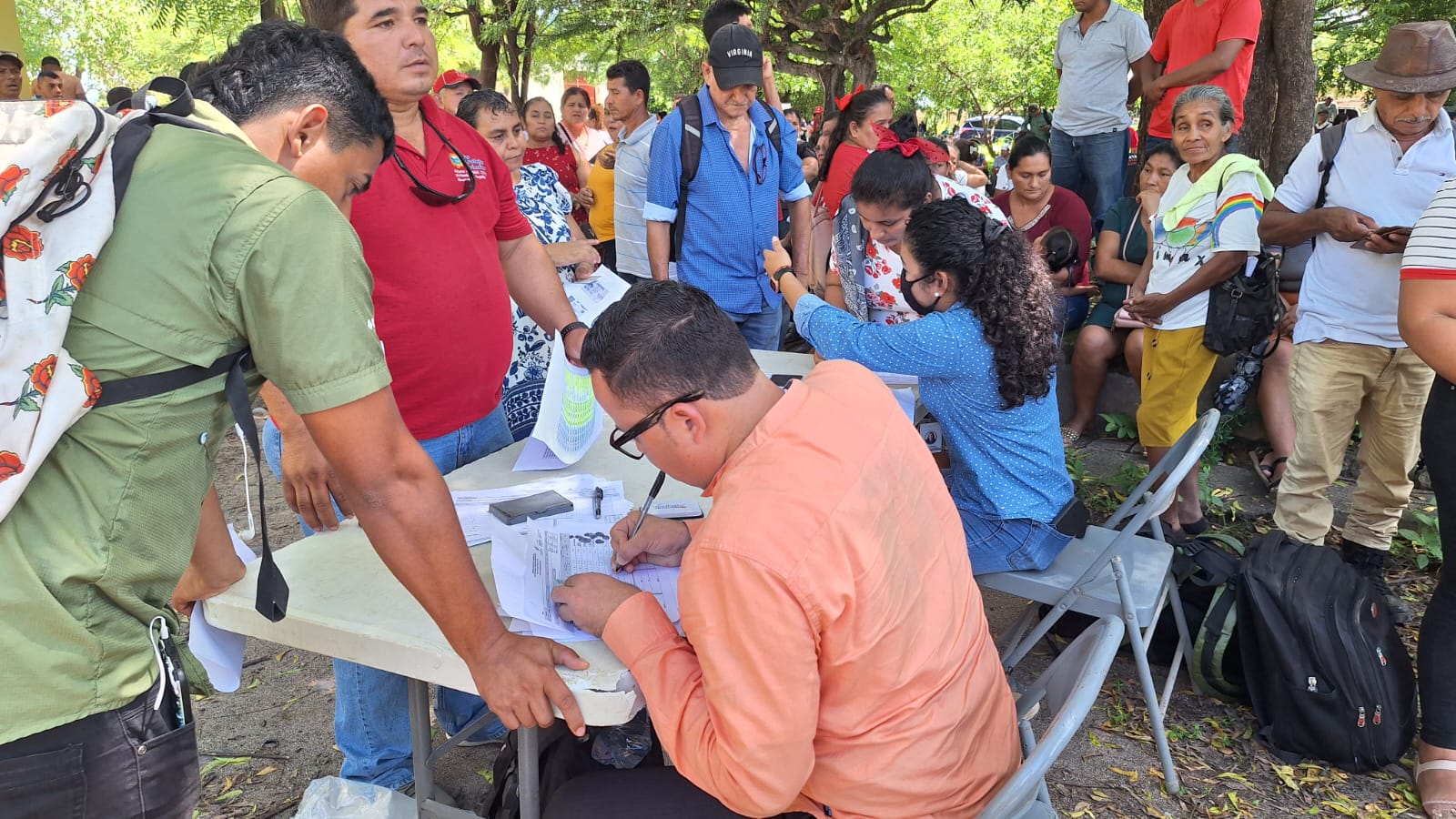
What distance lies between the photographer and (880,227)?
129 inches

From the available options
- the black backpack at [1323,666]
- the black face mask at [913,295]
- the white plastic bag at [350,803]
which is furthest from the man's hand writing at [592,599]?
the black backpack at [1323,666]

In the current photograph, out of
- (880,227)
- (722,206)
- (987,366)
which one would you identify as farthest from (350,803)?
(722,206)

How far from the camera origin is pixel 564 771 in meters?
1.88

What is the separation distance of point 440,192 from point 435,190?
0.02 meters

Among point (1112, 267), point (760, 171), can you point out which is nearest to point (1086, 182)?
point (1112, 267)

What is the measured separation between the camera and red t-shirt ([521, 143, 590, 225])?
21.6 ft

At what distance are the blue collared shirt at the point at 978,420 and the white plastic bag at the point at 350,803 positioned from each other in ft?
5.09

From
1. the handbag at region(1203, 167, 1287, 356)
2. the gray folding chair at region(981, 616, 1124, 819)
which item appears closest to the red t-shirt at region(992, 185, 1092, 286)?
the handbag at region(1203, 167, 1287, 356)

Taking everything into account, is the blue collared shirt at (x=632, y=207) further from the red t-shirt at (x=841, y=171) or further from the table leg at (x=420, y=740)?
the table leg at (x=420, y=740)

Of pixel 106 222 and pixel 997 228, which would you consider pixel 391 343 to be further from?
pixel 997 228

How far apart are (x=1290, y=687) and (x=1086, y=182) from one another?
383cm

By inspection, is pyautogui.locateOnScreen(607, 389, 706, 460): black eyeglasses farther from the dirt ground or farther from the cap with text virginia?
the cap with text virginia

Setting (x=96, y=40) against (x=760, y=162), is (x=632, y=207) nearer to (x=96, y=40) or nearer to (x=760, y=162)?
(x=760, y=162)

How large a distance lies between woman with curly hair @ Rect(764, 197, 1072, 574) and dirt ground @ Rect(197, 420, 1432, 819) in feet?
2.14
